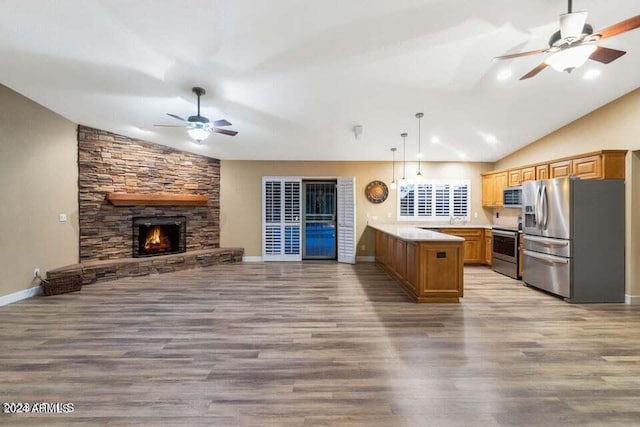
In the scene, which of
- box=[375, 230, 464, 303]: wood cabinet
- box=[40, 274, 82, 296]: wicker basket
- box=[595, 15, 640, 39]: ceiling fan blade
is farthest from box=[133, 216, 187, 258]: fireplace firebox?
box=[595, 15, 640, 39]: ceiling fan blade

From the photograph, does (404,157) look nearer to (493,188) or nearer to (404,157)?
(404,157)

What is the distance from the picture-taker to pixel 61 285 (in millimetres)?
4648

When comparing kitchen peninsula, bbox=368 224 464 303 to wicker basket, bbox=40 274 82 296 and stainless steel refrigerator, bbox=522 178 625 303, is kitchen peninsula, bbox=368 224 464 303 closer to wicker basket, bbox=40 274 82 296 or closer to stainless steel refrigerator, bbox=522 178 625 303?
stainless steel refrigerator, bbox=522 178 625 303

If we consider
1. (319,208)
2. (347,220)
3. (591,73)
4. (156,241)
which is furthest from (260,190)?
(591,73)

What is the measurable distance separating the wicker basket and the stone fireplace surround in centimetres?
11

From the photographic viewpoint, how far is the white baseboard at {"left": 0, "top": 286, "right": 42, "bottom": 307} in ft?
13.6

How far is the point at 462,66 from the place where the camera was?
3631 mm

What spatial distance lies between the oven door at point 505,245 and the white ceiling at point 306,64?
2017 mm

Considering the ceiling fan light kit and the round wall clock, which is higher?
the ceiling fan light kit

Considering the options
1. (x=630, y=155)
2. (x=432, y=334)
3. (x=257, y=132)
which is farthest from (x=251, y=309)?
(x=630, y=155)

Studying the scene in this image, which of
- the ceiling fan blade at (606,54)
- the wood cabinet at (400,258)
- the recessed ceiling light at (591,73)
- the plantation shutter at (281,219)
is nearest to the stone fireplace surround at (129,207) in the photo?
the plantation shutter at (281,219)

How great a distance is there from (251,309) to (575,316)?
423 cm

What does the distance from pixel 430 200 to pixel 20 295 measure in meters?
8.23

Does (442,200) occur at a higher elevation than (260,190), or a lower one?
lower
